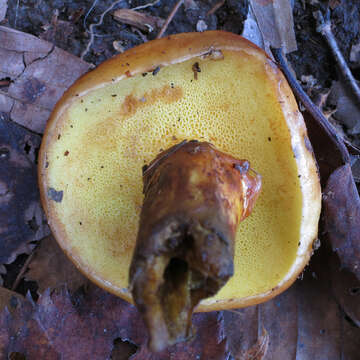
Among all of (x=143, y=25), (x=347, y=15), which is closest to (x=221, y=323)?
(x=143, y=25)

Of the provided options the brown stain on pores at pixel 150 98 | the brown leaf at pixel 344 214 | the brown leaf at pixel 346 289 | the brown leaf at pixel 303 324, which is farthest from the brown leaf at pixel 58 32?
the brown leaf at pixel 346 289

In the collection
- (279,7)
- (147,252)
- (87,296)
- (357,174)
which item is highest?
(279,7)

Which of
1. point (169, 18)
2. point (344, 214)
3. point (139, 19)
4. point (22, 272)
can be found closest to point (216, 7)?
point (169, 18)

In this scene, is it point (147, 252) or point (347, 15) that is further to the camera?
point (347, 15)

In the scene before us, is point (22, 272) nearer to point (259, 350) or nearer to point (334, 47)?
point (259, 350)

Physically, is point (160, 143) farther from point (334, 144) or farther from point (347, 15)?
point (347, 15)
